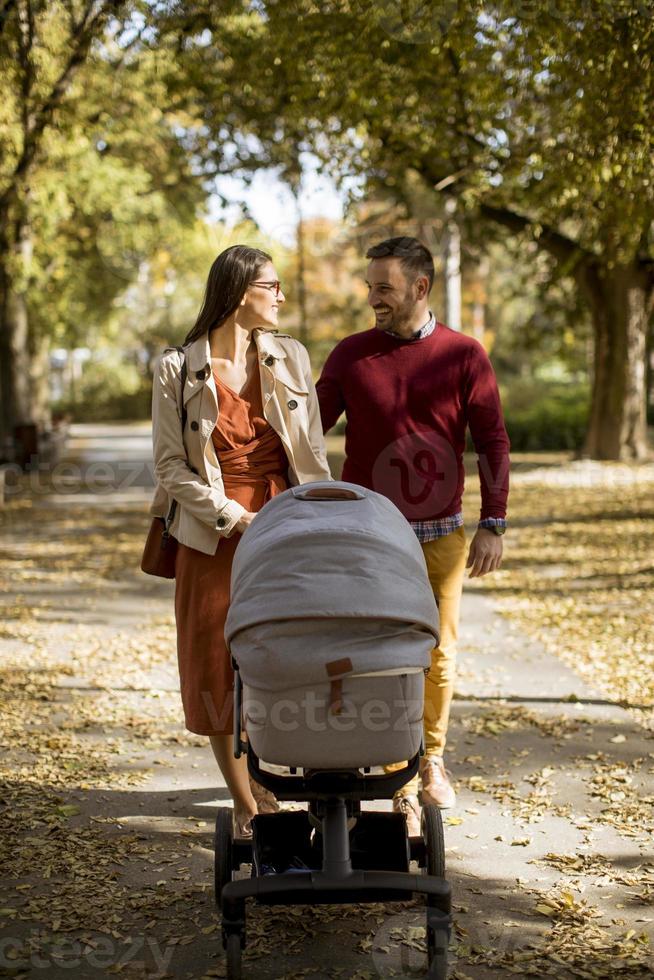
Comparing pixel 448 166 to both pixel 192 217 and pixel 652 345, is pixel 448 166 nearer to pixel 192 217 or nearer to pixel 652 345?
pixel 652 345

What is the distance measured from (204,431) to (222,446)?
0.40 feet

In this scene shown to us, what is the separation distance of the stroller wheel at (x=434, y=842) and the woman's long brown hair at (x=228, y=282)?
188cm

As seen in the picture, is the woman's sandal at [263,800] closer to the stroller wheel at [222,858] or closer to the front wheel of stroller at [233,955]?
the stroller wheel at [222,858]

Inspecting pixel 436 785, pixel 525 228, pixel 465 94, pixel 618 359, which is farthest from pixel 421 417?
pixel 618 359

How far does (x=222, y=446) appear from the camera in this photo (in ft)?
13.8

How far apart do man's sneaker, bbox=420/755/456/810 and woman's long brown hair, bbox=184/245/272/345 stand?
2.06m

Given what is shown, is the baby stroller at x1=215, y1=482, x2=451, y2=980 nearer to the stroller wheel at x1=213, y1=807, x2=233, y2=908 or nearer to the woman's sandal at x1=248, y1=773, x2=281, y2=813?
the stroller wheel at x1=213, y1=807, x2=233, y2=908

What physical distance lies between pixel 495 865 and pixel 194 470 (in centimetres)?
184

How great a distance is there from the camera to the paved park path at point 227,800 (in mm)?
3566

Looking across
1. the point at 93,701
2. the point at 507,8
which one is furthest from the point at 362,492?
the point at 507,8

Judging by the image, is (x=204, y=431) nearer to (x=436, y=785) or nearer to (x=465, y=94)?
(x=436, y=785)

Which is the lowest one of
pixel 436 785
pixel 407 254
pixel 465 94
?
pixel 436 785

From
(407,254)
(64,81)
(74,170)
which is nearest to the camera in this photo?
(407,254)

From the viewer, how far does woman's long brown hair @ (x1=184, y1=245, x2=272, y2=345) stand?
4.11m
